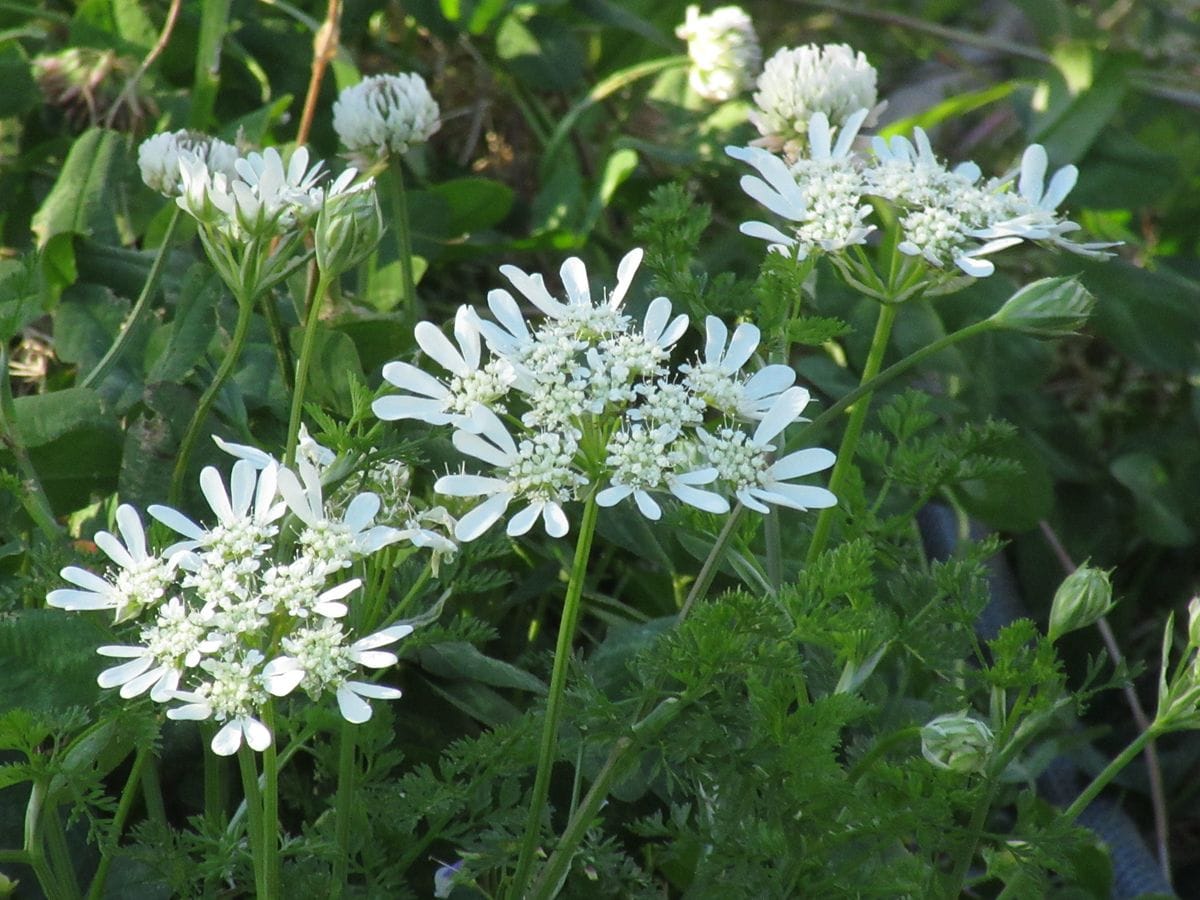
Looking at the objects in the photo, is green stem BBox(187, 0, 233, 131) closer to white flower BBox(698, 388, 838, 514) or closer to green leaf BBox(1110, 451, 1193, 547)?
white flower BBox(698, 388, 838, 514)

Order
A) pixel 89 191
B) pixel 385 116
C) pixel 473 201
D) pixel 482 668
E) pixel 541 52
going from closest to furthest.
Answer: pixel 482 668 < pixel 385 116 < pixel 89 191 < pixel 473 201 < pixel 541 52

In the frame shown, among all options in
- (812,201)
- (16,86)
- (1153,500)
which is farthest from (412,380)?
(1153,500)

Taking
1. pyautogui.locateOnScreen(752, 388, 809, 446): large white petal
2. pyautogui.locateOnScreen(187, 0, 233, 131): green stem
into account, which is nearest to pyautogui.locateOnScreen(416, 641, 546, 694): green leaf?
pyautogui.locateOnScreen(752, 388, 809, 446): large white petal

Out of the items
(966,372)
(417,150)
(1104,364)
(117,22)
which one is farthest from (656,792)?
(1104,364)

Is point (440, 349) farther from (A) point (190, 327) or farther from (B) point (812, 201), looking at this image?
(A) point (190, 327)

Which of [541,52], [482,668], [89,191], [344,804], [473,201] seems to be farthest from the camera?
[541,52]

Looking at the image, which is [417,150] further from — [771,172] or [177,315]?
[771,172]
